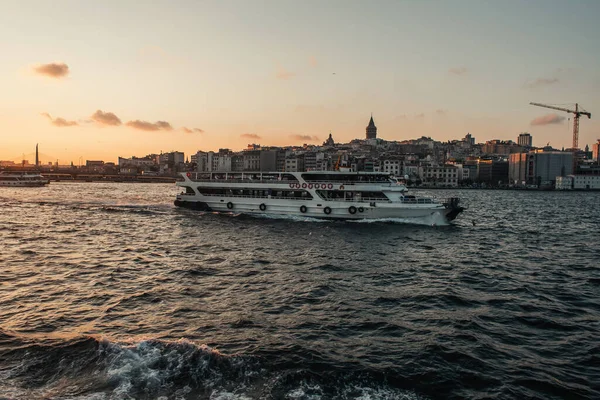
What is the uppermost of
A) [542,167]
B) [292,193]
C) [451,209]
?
[542,167]

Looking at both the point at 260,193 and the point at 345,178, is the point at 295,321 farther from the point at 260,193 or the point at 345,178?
the point at 260,193

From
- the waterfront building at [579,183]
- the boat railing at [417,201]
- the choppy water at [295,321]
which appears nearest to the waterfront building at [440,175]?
the waterfront building at [579,183]

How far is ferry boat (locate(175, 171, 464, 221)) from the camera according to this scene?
34.9 metres

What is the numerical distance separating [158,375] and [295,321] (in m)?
4.26

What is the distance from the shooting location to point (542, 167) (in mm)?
167625

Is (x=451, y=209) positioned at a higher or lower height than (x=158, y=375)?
higher

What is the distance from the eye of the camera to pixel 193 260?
20.1m

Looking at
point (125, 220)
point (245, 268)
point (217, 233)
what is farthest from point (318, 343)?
point (125, 220)

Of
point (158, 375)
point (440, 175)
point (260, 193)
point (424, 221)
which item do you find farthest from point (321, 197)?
point (440, 175)

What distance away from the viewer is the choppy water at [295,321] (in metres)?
8.30

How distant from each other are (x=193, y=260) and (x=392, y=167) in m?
147

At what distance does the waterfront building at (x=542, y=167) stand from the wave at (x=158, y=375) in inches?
7017

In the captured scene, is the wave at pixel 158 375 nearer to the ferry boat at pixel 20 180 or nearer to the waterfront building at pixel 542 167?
the ferry boat at pixel 20 180

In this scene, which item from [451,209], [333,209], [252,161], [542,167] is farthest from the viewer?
[252,161]
